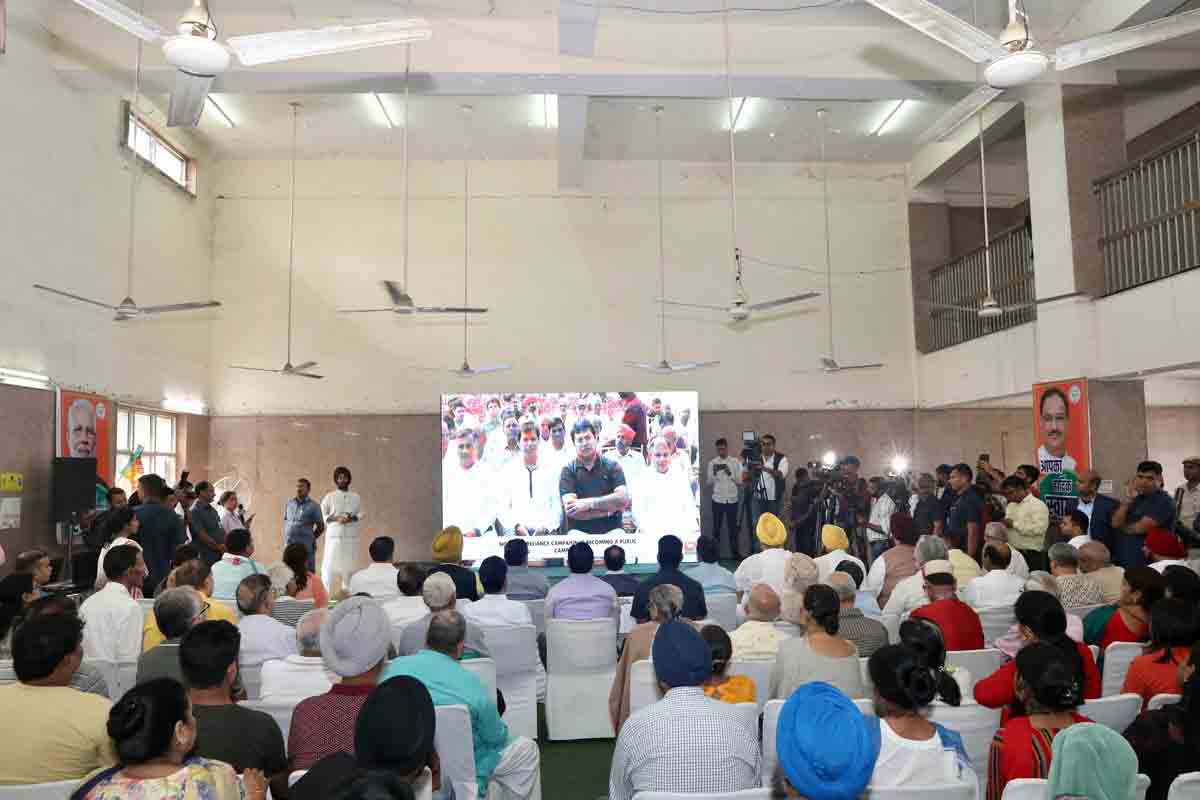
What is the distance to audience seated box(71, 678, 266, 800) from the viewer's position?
1.88m

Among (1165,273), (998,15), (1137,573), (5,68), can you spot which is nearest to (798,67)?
(998,15)

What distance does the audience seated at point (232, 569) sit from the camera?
539cm

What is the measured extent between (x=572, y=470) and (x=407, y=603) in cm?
685

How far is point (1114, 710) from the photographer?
2.81m

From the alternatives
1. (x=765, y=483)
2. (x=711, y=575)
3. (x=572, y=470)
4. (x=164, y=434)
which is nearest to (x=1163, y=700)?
(x=711, y=575)

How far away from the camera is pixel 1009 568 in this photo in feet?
17.3

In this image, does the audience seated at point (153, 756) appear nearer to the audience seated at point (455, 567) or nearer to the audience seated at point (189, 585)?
the audience seated at point (189, 585)

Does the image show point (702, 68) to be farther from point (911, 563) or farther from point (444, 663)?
point (444, 663)

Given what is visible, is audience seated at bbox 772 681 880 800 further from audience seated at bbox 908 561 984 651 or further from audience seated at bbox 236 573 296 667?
audience seated at bbox 236 573 296 667

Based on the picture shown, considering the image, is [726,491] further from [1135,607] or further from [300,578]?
[1135,607]

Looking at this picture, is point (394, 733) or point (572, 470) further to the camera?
point (572, 470)

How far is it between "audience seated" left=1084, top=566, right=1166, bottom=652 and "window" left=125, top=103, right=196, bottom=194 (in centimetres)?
967

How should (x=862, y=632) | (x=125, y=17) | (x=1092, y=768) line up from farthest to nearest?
(x=125, y=17)
(x=862, y=632)
(x=1092, y=768)

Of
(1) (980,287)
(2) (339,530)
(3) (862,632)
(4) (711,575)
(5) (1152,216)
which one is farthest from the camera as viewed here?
(1) (980,287)
